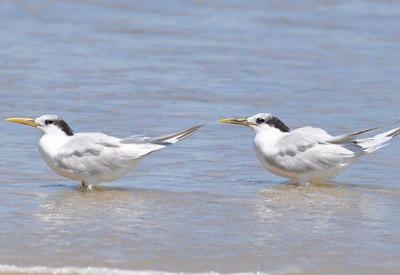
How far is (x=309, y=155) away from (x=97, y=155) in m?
1.46

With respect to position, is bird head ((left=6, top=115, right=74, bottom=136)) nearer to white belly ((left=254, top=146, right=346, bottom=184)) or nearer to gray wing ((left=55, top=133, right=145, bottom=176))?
gray wing ((left=55, top=133, right=145, bottom=176))

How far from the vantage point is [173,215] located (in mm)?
7602

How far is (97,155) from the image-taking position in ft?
27.5

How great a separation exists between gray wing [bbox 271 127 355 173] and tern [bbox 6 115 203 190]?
781 millimetres

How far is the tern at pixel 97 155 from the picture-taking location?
8336 mm

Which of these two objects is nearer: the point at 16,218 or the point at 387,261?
the point at 387,261

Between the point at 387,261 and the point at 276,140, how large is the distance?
232 centimetres

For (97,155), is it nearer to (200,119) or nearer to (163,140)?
(163,140)

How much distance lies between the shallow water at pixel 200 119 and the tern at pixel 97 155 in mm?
160

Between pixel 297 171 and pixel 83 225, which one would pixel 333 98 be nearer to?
pixel 297 171

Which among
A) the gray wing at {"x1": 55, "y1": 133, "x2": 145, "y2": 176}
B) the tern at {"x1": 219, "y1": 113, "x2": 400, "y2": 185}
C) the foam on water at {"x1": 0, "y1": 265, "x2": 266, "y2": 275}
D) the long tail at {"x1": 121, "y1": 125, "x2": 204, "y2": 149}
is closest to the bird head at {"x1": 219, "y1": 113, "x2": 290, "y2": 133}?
the tern at {"x1": 219, "y1": 113, "x2": 400, "y2": 185}

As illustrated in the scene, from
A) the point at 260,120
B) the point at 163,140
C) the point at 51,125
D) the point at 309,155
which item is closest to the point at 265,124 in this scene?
the point at 260,120

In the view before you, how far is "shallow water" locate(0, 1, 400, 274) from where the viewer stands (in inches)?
268

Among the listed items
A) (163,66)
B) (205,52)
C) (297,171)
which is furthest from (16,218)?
(205,52)
